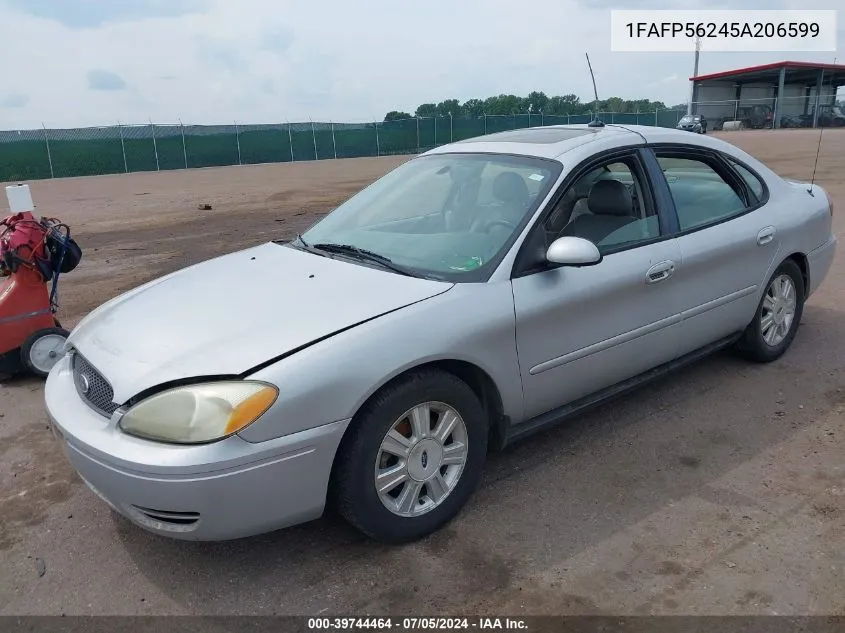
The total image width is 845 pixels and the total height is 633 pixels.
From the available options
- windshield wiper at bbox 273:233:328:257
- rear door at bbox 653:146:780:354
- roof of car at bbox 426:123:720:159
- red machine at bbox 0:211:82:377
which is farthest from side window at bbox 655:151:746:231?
red machine at bbox 0:211:82:377

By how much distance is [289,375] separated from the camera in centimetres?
253

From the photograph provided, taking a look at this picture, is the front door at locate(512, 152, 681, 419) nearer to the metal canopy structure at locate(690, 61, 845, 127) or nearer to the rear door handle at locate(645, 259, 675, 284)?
the rear door handle at locate(645, 259, 675, 284)

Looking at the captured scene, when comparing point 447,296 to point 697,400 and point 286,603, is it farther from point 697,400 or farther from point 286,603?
point 697,400

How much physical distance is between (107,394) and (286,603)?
1057 mm

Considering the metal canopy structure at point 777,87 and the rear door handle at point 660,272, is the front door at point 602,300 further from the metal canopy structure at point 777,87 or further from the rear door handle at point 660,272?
the metal canopy structure at point 777,87

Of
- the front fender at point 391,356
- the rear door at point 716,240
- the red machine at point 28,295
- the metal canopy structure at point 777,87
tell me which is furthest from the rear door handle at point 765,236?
the metal canopy structure at point 777,87

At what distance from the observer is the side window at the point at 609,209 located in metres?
3.55

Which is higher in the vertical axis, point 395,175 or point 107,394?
point 395,175

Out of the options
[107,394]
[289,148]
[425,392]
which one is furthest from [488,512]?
[289,148]

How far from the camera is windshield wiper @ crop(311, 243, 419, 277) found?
10.6ft

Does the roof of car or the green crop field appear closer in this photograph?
the roof of car

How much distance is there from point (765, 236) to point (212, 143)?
3269 centimetres

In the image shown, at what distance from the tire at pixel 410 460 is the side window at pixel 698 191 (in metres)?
1.84

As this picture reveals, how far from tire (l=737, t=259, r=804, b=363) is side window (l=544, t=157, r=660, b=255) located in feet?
4.21
